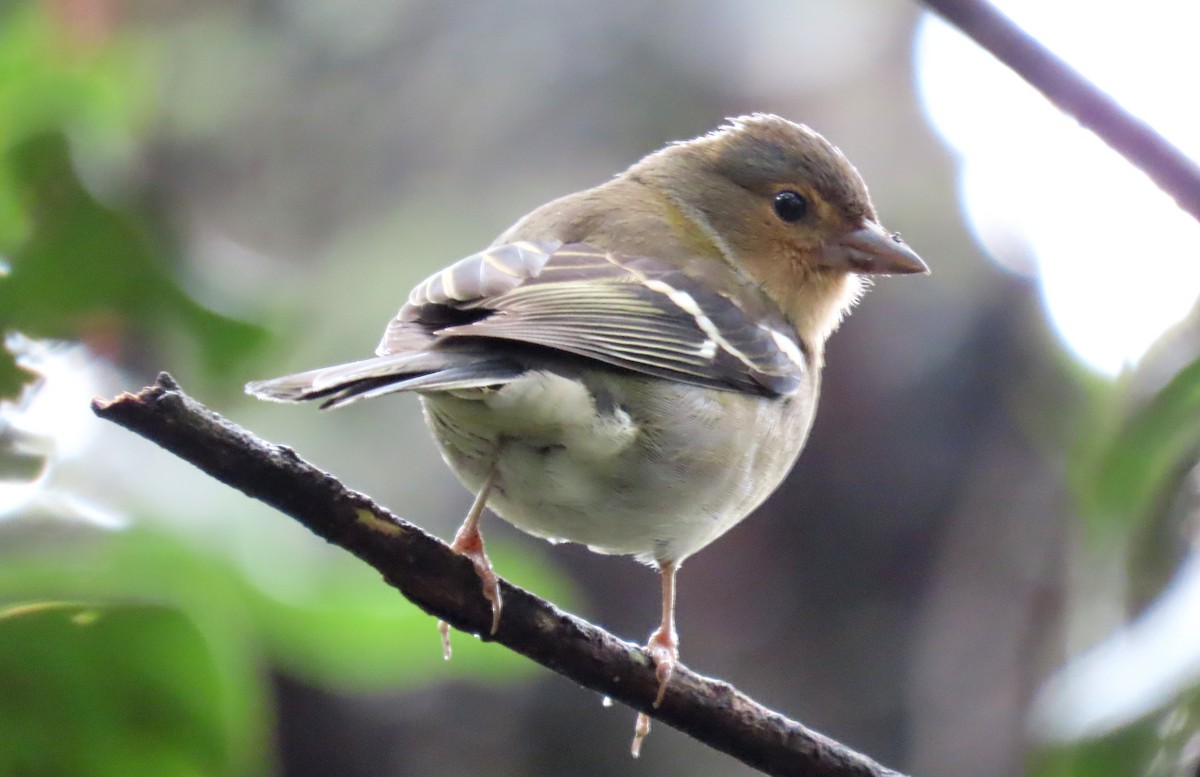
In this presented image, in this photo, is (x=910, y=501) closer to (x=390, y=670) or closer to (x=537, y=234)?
(x=537, y=234)

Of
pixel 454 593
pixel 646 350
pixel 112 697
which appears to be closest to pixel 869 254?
pixel 646 350

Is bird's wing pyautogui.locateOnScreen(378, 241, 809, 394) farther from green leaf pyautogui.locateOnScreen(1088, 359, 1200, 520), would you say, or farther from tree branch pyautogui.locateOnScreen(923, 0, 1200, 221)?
tree branch pyautogui.locateOnScreen(923, 0, 1200, 221)

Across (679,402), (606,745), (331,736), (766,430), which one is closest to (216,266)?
(679,402)

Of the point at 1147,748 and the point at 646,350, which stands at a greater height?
the point at 646,350

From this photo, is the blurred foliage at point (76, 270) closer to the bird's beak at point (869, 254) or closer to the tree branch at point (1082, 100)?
the tree branch at point (1082, 100)

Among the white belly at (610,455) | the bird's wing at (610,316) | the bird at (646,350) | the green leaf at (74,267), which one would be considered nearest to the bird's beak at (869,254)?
the bird at (646,350)

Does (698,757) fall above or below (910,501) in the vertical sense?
below

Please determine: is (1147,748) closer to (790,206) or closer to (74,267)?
(74,267)
